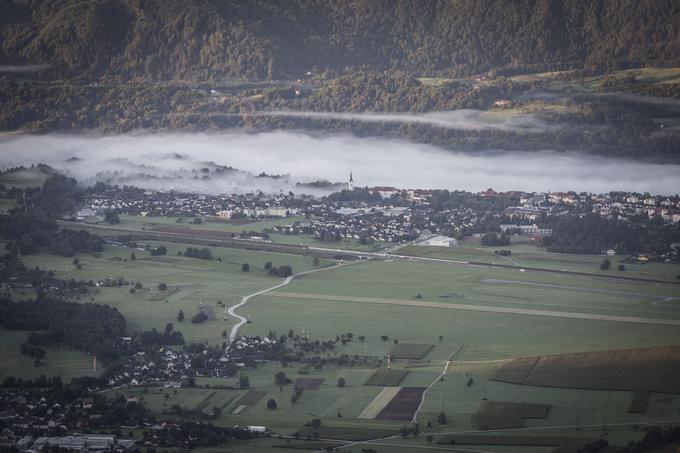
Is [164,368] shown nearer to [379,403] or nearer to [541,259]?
[379,403]

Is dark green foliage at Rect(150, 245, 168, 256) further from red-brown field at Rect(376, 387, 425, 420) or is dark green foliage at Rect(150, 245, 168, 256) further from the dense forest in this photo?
red-brown field at Rect(376, 387, 425, 420)

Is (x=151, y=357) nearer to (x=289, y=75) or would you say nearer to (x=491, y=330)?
(x=491, y=330)

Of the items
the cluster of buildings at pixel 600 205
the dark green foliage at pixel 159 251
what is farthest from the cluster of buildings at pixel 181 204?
the cluster of buildings at pixel 600 205

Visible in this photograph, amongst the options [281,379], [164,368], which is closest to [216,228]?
[164,368]

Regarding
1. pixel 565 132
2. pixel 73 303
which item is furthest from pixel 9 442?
pixel 565 132

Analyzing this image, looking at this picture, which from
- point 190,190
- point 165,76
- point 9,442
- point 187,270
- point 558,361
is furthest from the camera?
point 165,76
